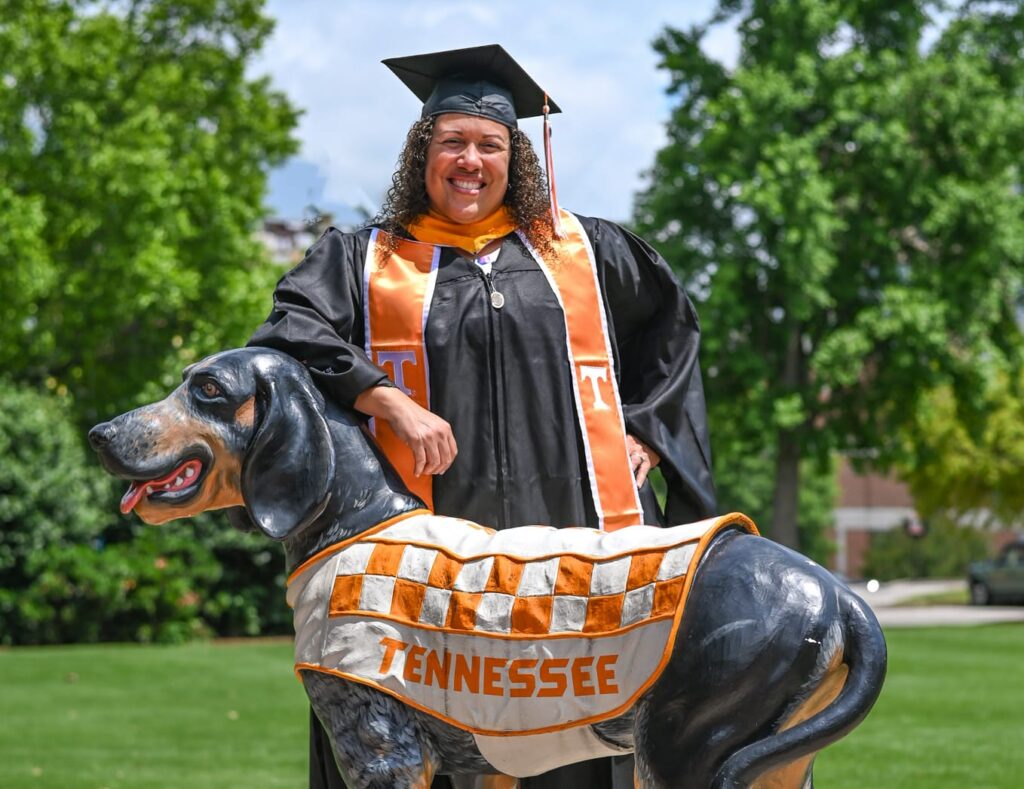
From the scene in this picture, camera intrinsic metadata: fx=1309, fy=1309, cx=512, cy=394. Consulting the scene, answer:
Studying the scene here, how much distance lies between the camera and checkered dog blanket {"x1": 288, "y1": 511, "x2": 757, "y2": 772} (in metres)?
2.71

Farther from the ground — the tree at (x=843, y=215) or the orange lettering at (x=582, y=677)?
the tree at (x=843, y=215)

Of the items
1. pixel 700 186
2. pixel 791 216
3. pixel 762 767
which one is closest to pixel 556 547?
pixel 762 767

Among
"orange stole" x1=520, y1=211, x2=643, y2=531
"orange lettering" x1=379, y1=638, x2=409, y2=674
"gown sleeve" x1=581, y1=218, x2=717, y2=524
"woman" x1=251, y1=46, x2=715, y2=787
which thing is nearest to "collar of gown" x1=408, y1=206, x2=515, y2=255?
"woman" x1=251, y1=46, x2=715, y2=787

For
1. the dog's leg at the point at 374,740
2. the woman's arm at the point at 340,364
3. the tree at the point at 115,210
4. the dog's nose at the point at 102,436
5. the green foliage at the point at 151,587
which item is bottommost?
the green foliage at the point at 151,587

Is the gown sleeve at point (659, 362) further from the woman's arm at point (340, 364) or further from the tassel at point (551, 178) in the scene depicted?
the woman's arm at point (340, 364)

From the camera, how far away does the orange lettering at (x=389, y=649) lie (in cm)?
Answer: 287

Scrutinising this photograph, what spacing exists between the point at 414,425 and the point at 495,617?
2.00 ft

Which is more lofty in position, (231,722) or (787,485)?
(787,485)

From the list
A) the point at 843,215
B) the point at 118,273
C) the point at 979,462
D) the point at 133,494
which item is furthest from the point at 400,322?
the point at 979,462

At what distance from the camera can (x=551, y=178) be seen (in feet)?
12.2

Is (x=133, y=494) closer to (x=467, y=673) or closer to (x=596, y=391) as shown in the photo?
(x=467, y=673)

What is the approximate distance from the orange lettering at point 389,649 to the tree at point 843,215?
2033cm

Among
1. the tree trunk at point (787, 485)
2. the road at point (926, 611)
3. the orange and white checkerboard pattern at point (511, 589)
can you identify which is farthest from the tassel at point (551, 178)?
the tree trunk at point (787, 485)

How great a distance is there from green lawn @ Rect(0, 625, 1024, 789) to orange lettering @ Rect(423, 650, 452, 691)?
529 cm
